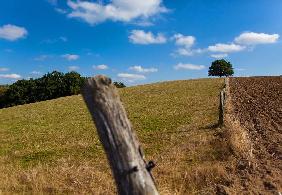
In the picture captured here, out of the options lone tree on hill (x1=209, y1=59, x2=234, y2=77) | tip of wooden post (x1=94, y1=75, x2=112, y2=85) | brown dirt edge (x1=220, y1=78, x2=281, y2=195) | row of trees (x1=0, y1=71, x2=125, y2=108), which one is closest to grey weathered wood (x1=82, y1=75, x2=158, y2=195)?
tip of wooden post (x1=94, y1=75, x2=112, y2=85)

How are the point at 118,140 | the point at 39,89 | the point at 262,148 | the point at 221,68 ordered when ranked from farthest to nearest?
1. the point at 221,68
2. the point at 39,89
3. the point at 262,148
4. the point at 118,140

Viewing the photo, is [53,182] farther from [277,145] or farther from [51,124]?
[51,124]

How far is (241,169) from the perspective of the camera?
46.0ft

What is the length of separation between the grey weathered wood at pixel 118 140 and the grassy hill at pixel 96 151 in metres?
4.81

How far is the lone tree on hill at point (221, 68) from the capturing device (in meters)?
133

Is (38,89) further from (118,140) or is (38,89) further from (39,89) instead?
(118,140)

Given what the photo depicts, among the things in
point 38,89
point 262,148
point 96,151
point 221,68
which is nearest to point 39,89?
point 38,89

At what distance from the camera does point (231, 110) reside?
98.7ft

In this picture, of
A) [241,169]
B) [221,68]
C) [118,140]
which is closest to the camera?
[118,140]

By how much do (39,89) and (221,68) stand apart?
6015 cm

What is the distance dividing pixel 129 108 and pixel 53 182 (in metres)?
27.3

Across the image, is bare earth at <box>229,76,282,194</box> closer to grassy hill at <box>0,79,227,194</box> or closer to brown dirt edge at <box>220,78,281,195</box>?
brown dirt edge at <box>220,78,281,195</box>

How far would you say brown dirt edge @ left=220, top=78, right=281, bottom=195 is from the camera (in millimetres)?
11812

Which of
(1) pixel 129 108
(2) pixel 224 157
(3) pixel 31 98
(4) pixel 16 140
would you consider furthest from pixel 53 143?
(3) pixel 31 98
